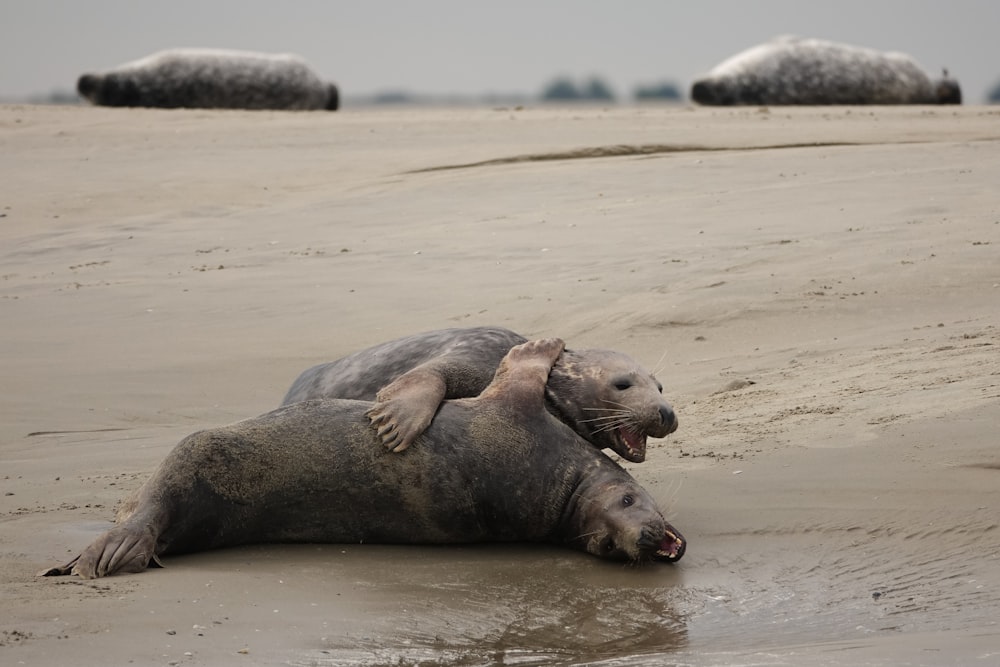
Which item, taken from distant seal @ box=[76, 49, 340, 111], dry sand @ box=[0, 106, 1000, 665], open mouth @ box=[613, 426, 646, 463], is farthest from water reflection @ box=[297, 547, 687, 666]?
distant seal @ box=[76, 49, 340, 111]

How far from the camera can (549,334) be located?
760cm

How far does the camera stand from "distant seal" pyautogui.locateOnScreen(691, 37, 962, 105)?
20.9 m

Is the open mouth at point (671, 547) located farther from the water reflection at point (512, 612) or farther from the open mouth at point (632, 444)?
the open mouth at point (632, 444)

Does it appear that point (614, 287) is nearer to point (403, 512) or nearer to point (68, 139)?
point (403, 512)

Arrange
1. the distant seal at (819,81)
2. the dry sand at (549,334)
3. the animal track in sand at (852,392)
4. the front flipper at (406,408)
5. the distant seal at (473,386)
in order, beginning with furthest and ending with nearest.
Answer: the distant seal at (819,81)
the animal track in sand at (852,392)
the distant seal at (473,386)
the front flipper at (406,408)
the dry sand at (549,334)

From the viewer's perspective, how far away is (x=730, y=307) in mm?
7703

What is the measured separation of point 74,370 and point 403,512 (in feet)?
10.2

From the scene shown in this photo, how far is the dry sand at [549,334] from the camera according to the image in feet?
13.2

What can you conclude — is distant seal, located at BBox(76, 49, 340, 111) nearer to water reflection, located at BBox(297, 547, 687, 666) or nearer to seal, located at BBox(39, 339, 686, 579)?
seal, located at BBox(39, 339, 686, 579)

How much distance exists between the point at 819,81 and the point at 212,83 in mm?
8502

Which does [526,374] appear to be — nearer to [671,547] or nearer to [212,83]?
[671,547]

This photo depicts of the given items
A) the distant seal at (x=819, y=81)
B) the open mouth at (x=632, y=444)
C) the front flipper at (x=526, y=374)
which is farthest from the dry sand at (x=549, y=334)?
the distant seal at (x=819, y=81)

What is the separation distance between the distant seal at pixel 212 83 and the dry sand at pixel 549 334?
493cm

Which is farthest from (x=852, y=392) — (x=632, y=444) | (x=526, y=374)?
(x=526, y=374)
